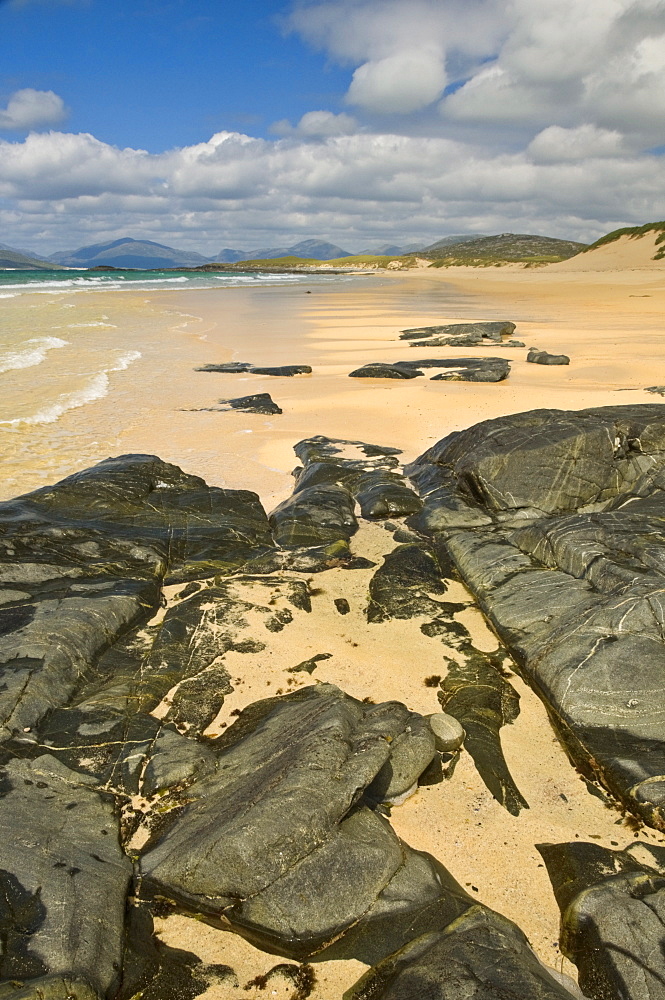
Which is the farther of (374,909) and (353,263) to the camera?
(353,263)

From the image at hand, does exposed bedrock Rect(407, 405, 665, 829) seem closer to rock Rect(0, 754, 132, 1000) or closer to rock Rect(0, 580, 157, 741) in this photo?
rock Rect(0, 754, 132, 1000)

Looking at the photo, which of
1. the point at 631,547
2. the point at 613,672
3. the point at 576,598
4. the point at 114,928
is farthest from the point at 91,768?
the point at 631,547

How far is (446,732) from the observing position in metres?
4.48

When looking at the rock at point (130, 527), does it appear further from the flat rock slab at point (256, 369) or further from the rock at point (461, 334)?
the rock at point (461, 334)

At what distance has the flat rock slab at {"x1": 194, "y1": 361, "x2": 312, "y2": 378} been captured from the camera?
727 inches

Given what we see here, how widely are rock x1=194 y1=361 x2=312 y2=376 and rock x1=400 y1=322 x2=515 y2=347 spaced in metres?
6.14

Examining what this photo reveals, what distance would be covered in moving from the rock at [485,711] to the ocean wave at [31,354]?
1849 cm

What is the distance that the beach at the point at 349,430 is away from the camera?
3.76 meters

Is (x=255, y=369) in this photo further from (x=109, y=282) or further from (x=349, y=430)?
(x=109, y=282)

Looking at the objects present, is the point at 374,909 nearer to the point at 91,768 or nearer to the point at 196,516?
the point at 91,768

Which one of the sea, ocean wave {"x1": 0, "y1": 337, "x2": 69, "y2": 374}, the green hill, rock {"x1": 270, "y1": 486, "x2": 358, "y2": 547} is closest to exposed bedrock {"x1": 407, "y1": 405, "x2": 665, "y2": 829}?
rock {"x1": 270, "y1": 486, "x2": 358, "y2": 547}

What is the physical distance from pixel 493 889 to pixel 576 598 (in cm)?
277

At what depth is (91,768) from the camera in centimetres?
420

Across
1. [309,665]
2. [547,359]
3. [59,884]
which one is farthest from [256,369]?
[59,884]
